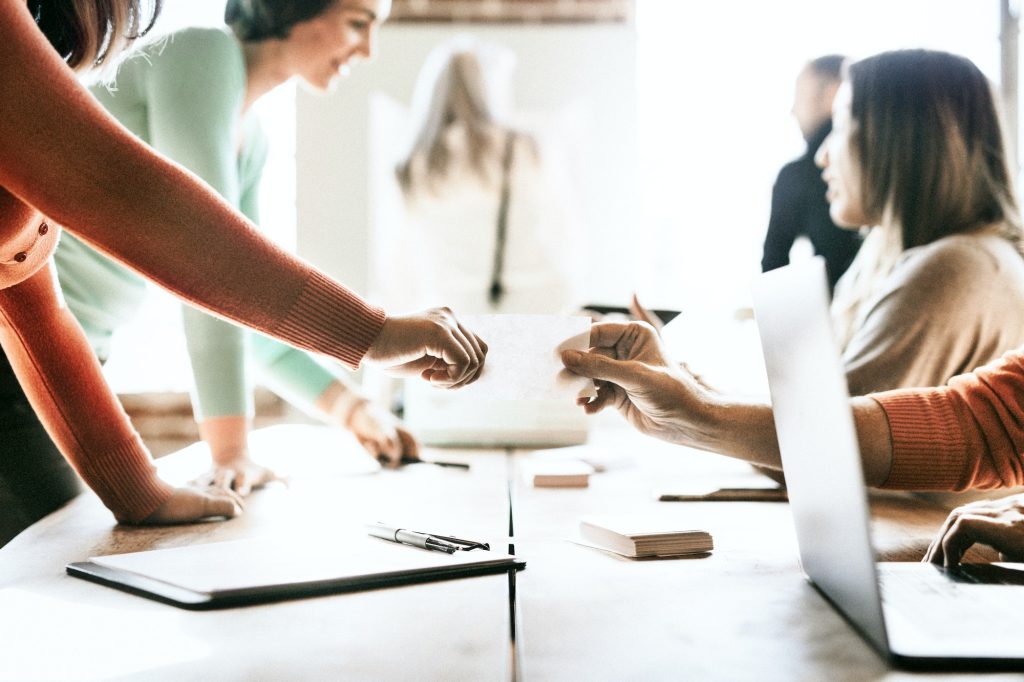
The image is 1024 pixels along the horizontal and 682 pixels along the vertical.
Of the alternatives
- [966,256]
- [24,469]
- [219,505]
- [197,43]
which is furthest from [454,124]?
[219,505]

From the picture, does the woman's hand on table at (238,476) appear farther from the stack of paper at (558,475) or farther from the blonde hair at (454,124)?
the blonde hair at (454,124)

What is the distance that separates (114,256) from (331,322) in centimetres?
23

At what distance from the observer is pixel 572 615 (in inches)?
28.3

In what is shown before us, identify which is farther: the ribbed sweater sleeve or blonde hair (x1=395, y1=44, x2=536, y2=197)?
blonde hair (x1=395, y1=44, x2=536, y2=197)

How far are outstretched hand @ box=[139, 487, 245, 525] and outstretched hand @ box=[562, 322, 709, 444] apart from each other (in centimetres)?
48

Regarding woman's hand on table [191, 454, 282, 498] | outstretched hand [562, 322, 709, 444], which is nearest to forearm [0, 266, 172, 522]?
woman's hand on table [191, 454, 282, 498]

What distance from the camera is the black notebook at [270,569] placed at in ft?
2.48

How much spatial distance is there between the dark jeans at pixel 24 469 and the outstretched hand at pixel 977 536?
46.0 inches

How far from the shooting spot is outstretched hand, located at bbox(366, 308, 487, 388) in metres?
1.04

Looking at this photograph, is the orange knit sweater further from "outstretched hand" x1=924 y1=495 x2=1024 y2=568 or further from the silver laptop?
"outstretched hand" x1=924 y1=495 x2=1024 y2=568

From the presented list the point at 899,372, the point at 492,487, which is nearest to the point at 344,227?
the point at 492,487

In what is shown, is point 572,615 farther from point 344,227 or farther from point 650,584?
point 344,227

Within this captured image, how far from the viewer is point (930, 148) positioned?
1.69 metres

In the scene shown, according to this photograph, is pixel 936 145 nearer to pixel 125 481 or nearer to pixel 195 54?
pixel 195 54
